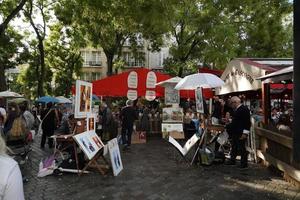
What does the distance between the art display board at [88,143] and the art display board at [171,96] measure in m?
7.34

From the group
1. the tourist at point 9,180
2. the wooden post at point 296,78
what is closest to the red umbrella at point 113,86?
the wooden post at point 296,78

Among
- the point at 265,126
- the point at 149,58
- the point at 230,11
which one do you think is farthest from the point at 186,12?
the point at 149,58

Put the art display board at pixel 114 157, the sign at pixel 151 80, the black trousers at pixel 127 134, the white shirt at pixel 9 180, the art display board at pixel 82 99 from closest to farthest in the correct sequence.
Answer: the white shirt at pixel 9 180 < the art display board at pixel 114 157 < the art display board at pixel 82 99 < the black trousers at pixel 127 134 < the sign at pixel 151 80

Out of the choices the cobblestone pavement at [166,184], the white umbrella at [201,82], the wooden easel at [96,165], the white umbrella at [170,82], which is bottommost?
the cobblestone pavement at [166,184]

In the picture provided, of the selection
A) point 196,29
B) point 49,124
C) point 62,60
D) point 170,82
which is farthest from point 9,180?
point 62,60

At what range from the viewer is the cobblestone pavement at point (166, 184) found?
7605mm

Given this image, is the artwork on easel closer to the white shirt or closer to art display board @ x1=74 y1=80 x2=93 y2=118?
art display board @ x1=74 y1=80 x2=93 y2=118

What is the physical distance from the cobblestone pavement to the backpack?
3.20 ft

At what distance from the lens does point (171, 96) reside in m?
17.2

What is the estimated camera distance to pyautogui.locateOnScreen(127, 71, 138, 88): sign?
16.7m

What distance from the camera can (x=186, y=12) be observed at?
2725cm

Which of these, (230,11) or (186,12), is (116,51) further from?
(230,11)

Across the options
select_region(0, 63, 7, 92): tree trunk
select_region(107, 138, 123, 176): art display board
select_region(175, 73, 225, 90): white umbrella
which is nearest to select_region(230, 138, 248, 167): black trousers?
select_region(175, 73, 225, 90): white umbrella

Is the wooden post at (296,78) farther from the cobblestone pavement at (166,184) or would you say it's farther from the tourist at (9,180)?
the tourist at (9,180)
